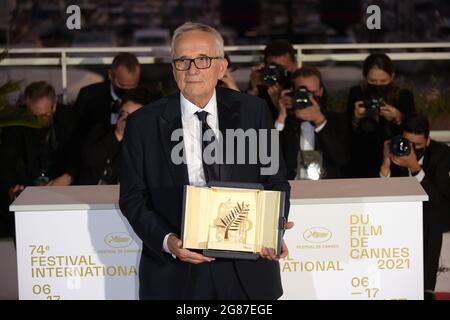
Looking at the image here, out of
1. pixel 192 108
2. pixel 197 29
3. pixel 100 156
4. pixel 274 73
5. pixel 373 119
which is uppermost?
pixel 197 29

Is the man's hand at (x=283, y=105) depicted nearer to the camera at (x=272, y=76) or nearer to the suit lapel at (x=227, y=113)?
the camera at (x=272, y=76)

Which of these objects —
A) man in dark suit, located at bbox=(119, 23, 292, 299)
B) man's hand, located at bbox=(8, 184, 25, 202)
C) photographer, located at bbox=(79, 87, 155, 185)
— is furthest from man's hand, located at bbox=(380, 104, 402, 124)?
man in dark suit, located at bbox=(119, 23, 292, 299)

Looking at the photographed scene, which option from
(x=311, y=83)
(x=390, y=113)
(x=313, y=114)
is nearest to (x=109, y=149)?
(x=313, y=114)

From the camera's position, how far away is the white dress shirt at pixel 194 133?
377 centimetres

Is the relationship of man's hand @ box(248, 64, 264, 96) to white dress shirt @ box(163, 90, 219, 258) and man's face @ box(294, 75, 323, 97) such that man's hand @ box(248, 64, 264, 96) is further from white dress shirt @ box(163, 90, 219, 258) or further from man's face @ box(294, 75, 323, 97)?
white dress shirt @ box(163, 90, 219, 258)

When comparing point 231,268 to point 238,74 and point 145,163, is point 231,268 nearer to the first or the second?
point 145,163

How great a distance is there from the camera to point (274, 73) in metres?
6.41

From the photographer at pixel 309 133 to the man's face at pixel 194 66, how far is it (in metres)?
2.16

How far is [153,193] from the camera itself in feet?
12.4

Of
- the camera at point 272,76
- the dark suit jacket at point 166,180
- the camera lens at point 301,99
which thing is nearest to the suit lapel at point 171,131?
the dark suit jacket at point 166,180

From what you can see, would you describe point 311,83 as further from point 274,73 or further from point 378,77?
point 378,77

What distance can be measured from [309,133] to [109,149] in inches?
41.4

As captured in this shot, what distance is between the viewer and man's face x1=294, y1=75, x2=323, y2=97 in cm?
628
